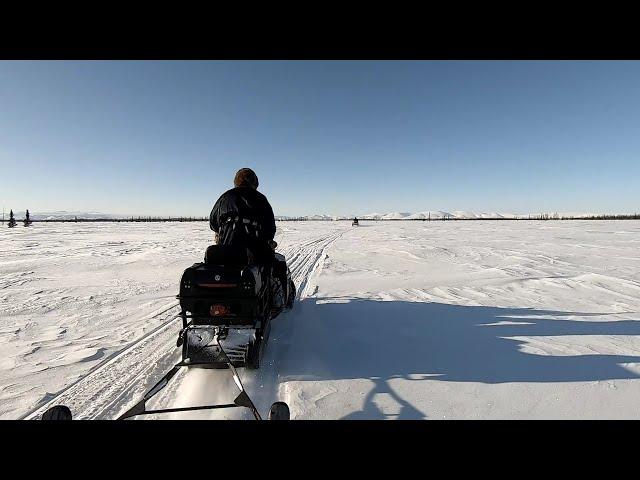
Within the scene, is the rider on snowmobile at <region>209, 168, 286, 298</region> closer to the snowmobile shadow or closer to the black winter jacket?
the black winter jacket

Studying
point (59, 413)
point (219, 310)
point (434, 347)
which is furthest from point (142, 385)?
point (434, 347)

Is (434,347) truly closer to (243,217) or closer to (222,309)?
(222,309)

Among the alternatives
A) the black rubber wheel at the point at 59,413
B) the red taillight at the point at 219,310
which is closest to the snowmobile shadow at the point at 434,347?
the red taillight at the point at 219,310

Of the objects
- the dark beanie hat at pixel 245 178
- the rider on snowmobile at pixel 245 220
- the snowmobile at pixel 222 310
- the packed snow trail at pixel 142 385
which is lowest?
the packed snow trail at pixel 142 385

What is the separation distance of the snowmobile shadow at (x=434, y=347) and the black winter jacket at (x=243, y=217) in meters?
1.35

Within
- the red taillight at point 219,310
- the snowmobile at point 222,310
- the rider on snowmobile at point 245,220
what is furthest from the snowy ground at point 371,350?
the rider on snowmobile at point 245,220

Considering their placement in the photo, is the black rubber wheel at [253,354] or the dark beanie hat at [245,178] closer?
the black rubber wheel at [253,354]

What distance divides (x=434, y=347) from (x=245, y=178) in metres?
3.06

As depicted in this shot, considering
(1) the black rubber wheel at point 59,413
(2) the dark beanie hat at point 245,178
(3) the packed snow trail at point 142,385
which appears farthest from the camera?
(2) the dark beanie hat at point 245,178

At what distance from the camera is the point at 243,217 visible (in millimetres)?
3252

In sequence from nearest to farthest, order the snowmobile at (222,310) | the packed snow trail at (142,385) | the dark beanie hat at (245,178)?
the packed snow trail at (142,385) < the snowmobile at (222,310) < the dark beanie hat at (245,178)

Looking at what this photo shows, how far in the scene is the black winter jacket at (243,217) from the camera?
3244mm

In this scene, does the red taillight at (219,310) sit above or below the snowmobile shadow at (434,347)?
above

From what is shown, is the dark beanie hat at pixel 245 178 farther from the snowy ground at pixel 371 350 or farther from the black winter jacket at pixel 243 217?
the snowy ground at pixel 371 350
